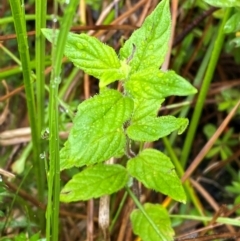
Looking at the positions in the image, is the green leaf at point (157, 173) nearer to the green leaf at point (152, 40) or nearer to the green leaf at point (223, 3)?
the green leaf at point (152, 40)

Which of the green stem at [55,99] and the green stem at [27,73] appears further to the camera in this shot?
the green stem at [27,73]

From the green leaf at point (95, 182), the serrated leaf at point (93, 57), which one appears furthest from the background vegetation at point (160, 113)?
the serrated leaf at point (93, 57)

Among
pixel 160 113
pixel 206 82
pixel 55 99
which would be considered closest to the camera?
pixel 55 99

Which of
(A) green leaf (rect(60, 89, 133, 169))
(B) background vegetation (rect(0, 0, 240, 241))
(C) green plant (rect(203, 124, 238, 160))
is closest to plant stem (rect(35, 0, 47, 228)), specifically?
(B) background vegetation (rect(0, 0, 240, 241))

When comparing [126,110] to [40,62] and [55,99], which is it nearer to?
[55,99]

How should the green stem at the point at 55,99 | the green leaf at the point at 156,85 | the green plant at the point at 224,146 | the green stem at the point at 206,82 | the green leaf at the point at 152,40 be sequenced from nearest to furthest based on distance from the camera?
the green stem at the point at 55,99, the green leaf at the point at 156,85, the green leaf at the point at 152,40, the green stem at the point at 206,82, the green plant at the point at 224,146

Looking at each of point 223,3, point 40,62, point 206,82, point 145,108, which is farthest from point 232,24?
point 40,62

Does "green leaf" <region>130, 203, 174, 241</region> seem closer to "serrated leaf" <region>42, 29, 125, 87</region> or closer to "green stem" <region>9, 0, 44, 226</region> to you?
"green stem" <region>9, 0, 44, 226</region>

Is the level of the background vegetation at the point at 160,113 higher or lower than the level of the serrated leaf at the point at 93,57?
lower
